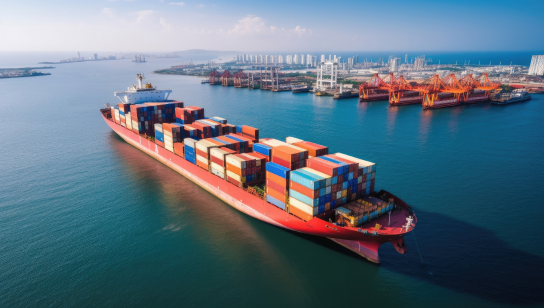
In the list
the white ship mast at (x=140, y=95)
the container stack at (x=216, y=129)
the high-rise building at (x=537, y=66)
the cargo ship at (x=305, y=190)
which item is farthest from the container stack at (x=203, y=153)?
the high-rise building at (x=537, y=66)

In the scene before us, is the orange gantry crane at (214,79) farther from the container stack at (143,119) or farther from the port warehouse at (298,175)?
the port warehouse at (298,175)

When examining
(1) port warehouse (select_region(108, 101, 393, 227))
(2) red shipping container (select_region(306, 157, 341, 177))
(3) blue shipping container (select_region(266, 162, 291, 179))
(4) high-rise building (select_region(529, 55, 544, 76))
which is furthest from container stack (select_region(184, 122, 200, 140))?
Result: (4) high-rise building (select_region(529, 55, 544, 76))

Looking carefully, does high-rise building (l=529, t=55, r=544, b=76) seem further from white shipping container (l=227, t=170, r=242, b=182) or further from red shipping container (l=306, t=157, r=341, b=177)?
white shipping container (l=227, t=170, r=242, b=182)

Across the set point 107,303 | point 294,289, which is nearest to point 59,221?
point 107,303

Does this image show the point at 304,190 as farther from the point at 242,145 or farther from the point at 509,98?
the point at 509,98

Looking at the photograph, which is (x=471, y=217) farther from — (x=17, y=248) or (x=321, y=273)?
(x=17, y=248)

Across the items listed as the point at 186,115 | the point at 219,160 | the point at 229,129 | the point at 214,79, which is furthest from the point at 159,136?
the point at 214,79
